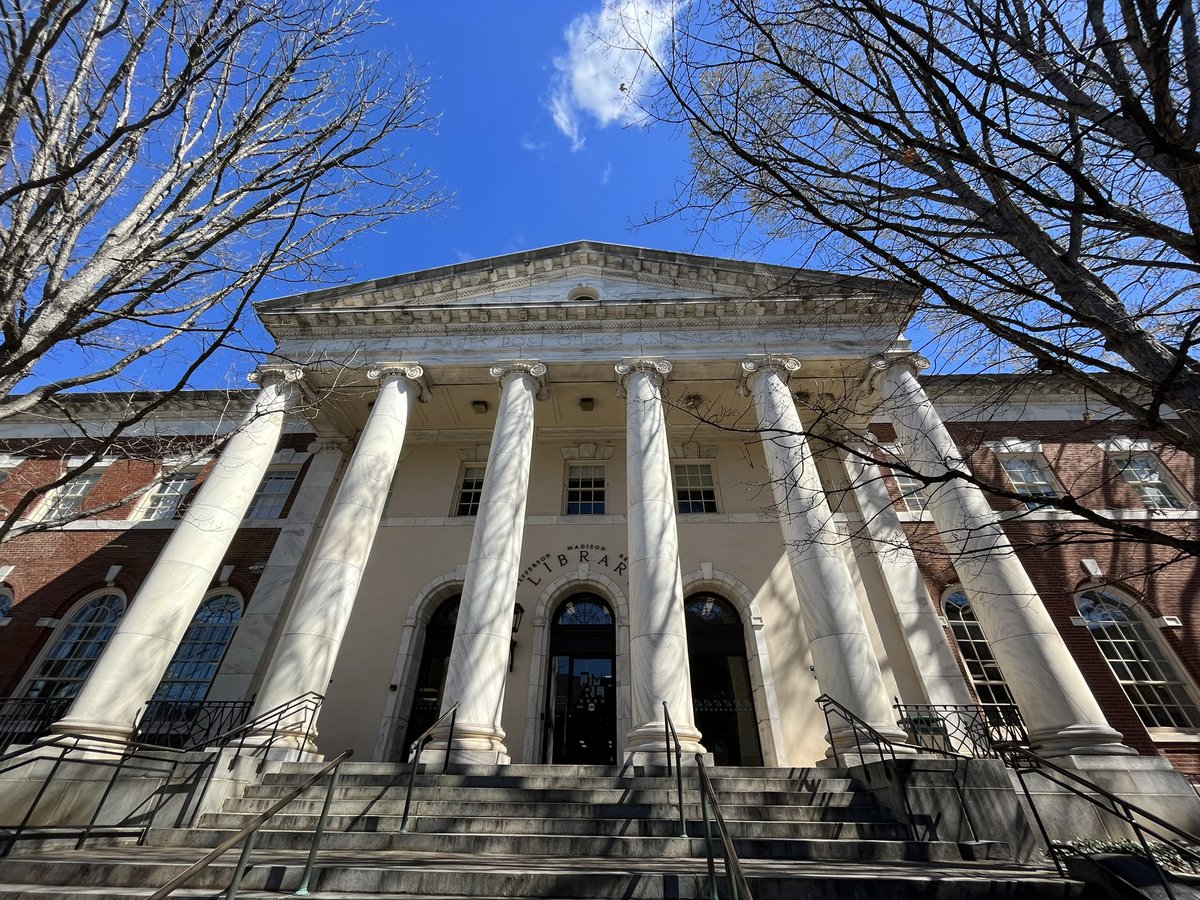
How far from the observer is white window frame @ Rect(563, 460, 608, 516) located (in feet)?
48.0

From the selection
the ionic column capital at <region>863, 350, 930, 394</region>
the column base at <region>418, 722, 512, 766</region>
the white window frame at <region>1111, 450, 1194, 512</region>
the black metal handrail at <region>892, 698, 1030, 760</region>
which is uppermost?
the ionic column capital at <region>863, 350, 930, 394</region>

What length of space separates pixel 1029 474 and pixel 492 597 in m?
14.5

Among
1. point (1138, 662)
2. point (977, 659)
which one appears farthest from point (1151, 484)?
point (977, 659)

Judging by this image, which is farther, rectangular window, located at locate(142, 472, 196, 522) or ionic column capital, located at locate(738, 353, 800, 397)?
rectangular window, located at locate(142, 472, 196, 522)

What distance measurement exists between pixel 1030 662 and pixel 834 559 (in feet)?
9.90

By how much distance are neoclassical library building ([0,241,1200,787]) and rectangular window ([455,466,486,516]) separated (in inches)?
2.7

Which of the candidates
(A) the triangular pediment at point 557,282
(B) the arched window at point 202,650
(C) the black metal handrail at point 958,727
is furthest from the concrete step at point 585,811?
(A) the triangular pediment at point 557,282

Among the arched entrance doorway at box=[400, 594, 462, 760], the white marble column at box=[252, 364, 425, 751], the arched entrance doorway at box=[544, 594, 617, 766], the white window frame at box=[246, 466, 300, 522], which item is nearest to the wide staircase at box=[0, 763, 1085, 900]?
the white marble column at box=[252, 364, 425, 751]

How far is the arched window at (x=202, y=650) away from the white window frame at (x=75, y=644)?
56.2 inches

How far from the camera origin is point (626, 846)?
543 centimetres

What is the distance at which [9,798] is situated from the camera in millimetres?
6906

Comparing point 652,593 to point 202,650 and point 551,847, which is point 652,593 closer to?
point 551,847

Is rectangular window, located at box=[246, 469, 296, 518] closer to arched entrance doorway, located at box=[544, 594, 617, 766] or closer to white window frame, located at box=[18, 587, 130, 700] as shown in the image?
white window frame, located at box=[18, 587, 130, 700]

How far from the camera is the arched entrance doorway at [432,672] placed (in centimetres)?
1218
